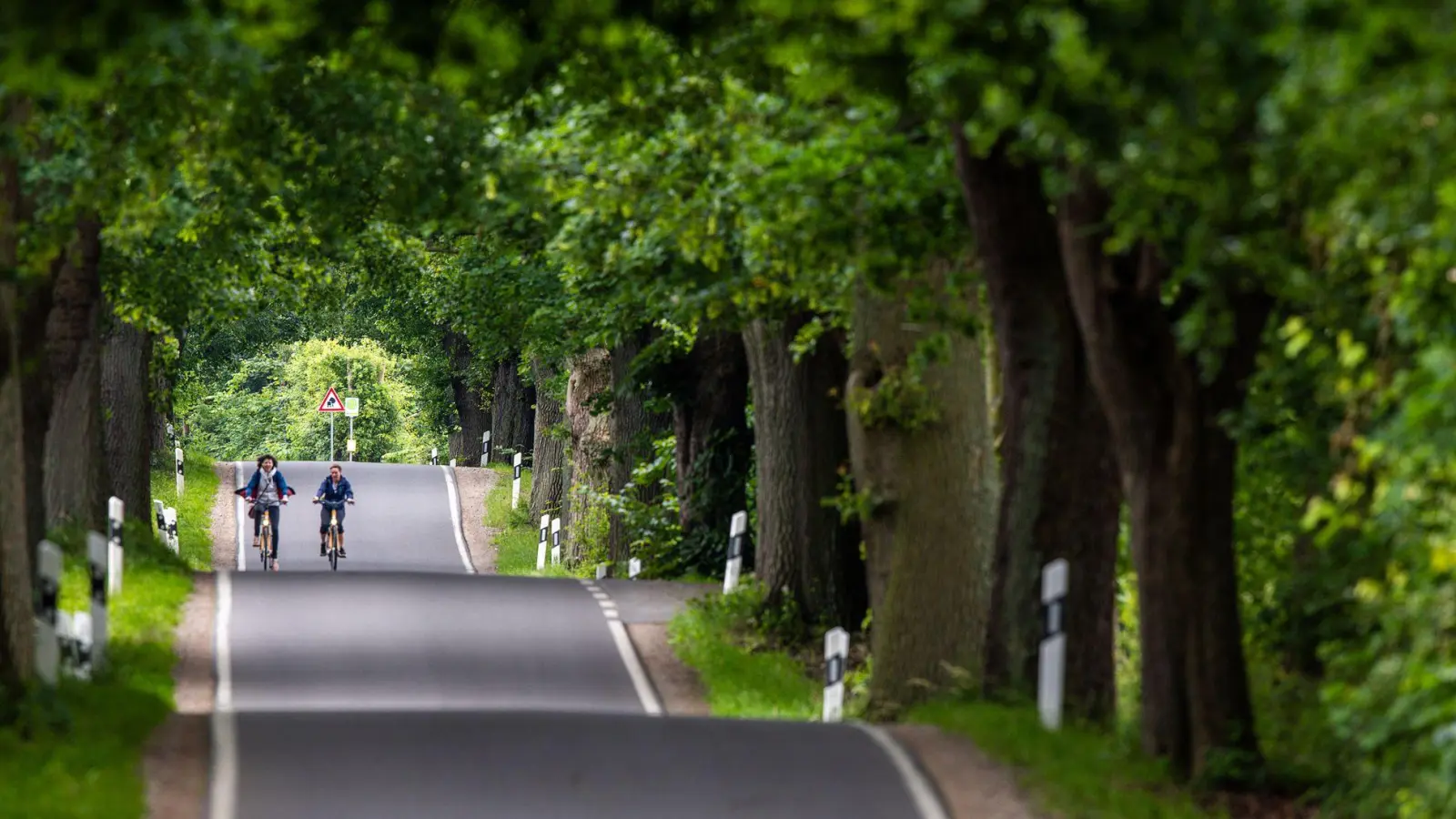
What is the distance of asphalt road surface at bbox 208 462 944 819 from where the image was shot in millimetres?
12031

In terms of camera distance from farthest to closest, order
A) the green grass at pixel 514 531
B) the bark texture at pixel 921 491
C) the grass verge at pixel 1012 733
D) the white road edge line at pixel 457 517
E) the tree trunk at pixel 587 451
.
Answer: the white road edge line at pixel 457 517 < the green grass at pixel 514 531 < the tree trunk at pixel 587 451 < the bark texture at pixel 921 491 < the grass verge at pixel 1012 733

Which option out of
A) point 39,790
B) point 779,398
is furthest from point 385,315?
point 39,790

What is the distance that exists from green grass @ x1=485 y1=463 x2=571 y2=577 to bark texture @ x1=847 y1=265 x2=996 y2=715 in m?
18.3

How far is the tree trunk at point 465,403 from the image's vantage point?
5841cm

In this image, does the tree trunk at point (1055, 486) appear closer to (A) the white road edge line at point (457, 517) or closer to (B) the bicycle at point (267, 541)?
(B) the bicycle at point (267, 541)

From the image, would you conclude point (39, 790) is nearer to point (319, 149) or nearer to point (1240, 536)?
point (319, 149)

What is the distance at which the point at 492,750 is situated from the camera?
13.6 metres

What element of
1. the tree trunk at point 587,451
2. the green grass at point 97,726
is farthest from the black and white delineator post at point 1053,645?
the tree trunk at point 587,451

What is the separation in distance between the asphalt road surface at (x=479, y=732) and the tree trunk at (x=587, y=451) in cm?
983

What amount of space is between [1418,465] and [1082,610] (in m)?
5.57

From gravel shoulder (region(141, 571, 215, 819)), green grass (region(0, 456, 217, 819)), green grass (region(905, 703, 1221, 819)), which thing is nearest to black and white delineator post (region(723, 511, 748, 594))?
green grass (region(0, 456, 217, 819))

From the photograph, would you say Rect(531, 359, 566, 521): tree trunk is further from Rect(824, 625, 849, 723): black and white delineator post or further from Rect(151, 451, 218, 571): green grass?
Rect(824, 625, 849, 723): black and white delineator post

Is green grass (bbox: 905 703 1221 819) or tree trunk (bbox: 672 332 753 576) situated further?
tree trunk (bbox: 672 332 753 576)

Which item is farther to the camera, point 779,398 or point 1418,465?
point 779,398
